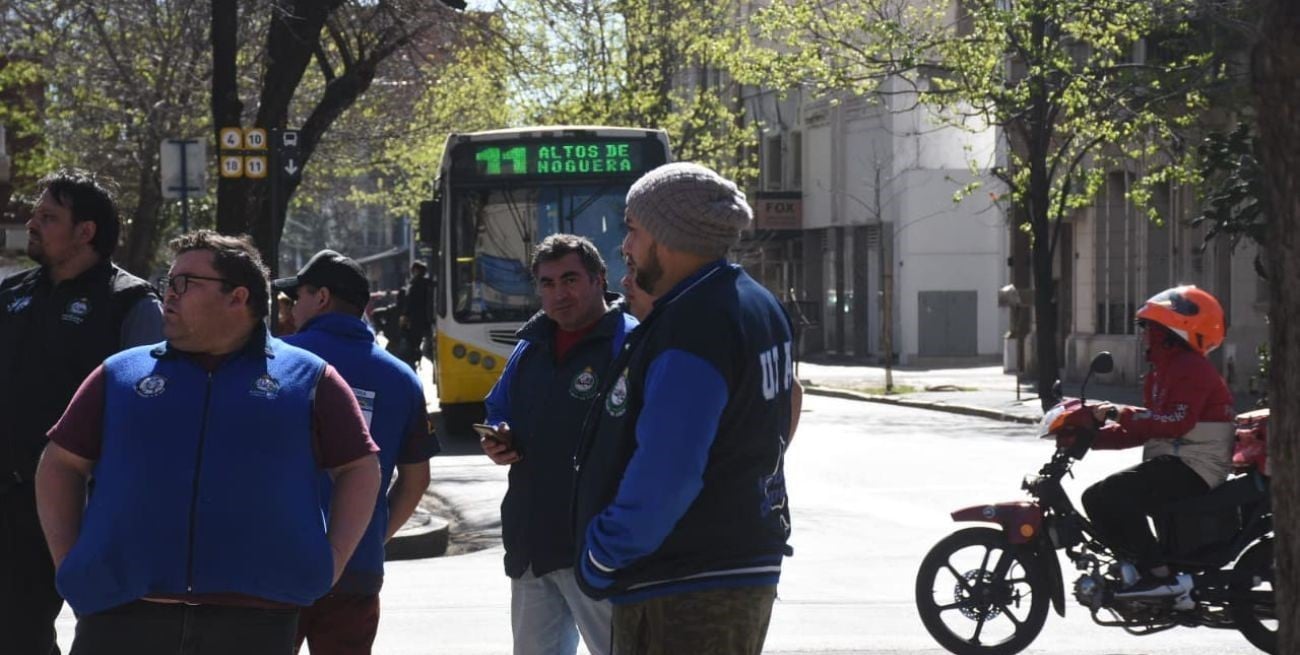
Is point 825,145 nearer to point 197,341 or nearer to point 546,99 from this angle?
point 546,99

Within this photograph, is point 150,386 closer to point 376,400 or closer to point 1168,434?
point 376,400

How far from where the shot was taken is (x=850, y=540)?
12.5 m

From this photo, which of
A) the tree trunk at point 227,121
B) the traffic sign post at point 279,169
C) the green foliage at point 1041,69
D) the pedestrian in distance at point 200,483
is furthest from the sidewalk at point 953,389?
the pedestrian in distance at point 200,483

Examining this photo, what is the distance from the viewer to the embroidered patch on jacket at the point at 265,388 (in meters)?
4.27

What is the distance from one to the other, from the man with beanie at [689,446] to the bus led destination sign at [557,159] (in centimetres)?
1612

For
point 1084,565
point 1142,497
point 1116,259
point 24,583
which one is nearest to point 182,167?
point 1084,565

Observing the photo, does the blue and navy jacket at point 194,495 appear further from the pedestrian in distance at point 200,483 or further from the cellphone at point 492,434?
the cellphone at point 492,434

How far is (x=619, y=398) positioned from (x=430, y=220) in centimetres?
1613

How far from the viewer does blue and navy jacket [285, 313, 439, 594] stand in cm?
557

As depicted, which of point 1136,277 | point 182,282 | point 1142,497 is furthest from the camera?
point 1136,277

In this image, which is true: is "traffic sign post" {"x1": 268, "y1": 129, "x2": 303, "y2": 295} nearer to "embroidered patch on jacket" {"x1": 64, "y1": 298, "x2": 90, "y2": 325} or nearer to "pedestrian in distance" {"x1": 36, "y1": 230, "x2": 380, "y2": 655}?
"embroidered patch on jacket" {"x1": 64, "y1": 298, "x2": 90, "y2": 325}

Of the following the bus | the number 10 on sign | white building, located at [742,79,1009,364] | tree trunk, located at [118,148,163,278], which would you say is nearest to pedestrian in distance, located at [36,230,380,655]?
the number 10 on sign

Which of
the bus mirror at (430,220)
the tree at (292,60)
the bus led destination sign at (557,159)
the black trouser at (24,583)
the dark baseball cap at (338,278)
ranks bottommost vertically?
the black trouser at (24,583)

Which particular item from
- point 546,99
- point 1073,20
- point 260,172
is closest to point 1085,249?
point 1073,20
